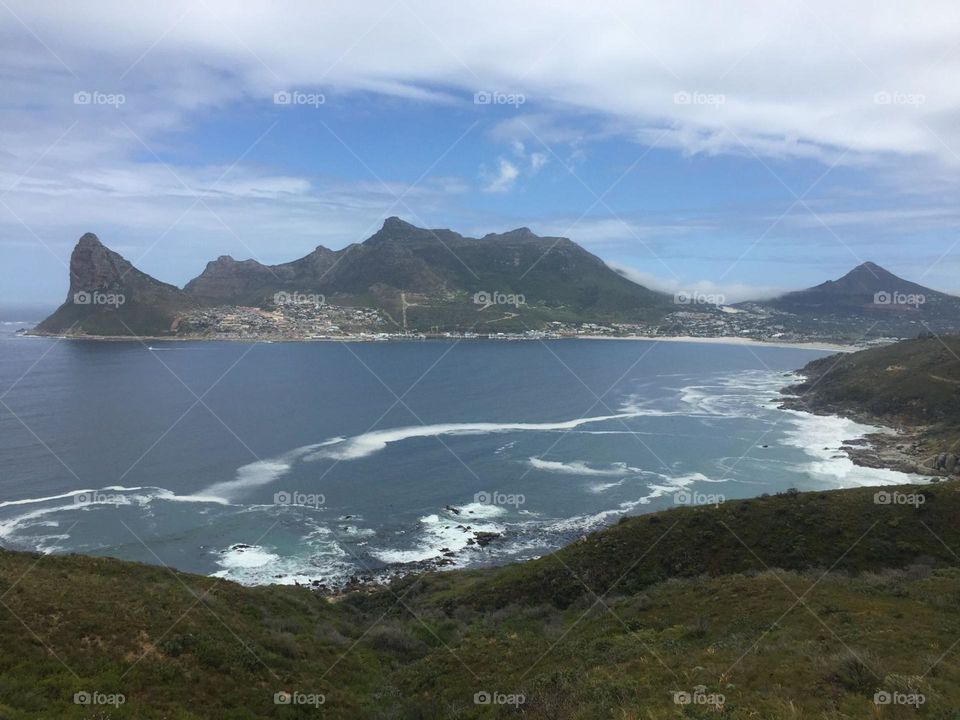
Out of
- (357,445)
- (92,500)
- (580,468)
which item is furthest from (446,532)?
(92,500)

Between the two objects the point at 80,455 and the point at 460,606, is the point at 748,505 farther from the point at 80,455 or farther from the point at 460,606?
the point at 80,455

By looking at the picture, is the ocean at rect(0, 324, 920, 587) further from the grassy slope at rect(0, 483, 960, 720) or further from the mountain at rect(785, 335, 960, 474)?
the grassy slope at rect(0, 483, 960, 720)

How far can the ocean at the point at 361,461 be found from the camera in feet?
123

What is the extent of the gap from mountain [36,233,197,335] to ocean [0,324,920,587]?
66.0m

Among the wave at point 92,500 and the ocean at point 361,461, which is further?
the wave at point 92,500

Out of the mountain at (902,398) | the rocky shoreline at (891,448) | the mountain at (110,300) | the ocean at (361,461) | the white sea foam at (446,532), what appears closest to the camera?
the white sea foam at (446,532)

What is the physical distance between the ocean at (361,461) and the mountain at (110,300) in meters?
66.0

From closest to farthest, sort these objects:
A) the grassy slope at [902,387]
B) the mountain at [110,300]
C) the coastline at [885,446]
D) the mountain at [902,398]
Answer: the coastline at [885,446] < the mountain at [902,398] < the grassy slope at [902,387] < the mountain at [110,300]

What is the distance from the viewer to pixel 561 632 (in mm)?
19453

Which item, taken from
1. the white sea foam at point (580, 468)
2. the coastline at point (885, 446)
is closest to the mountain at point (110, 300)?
the white sea foam at point (580, 468)

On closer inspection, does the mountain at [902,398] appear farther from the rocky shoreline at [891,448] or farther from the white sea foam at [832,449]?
the white sea foam at [832,449]

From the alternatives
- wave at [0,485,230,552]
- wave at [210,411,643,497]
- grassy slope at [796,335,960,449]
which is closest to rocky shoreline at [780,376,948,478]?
grassy slope at [796,335,960,449]

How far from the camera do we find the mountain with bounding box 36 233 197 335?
170 metres

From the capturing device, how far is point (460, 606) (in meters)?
25.0
